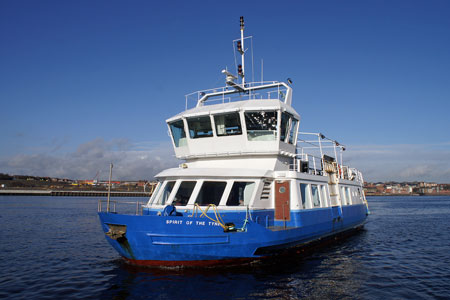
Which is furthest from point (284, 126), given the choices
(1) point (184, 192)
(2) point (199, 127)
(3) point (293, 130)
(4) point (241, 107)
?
(1) point (184, 192)

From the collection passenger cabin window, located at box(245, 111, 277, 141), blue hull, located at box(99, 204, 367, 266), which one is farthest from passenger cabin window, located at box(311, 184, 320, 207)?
blue hull, located at box(99, 204, 367, 266)

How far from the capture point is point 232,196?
13664mm

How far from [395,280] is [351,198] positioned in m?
11.8

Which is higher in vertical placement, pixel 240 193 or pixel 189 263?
pixel 240 193

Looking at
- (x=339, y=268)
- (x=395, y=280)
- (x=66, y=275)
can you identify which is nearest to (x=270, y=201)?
(x=339, y=268)

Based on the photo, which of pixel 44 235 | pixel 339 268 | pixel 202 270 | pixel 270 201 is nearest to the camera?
pixel 202 270

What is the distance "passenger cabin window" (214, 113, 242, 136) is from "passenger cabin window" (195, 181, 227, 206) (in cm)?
Answer: 258

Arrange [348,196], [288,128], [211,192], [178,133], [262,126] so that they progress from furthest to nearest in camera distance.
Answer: [348,196] < [178,133] < [288,128] < [262,126] < [211,192]

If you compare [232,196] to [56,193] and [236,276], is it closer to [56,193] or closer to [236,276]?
[236,276]

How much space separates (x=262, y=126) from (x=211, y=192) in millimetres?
3904

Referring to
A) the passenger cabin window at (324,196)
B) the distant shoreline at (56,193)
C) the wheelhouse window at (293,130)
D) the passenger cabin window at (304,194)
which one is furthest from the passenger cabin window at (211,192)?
the distant shoreline at (56,193)

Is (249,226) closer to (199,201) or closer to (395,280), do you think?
(199,201)

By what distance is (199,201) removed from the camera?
13.9m

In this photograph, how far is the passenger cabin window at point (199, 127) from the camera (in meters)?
15.8
